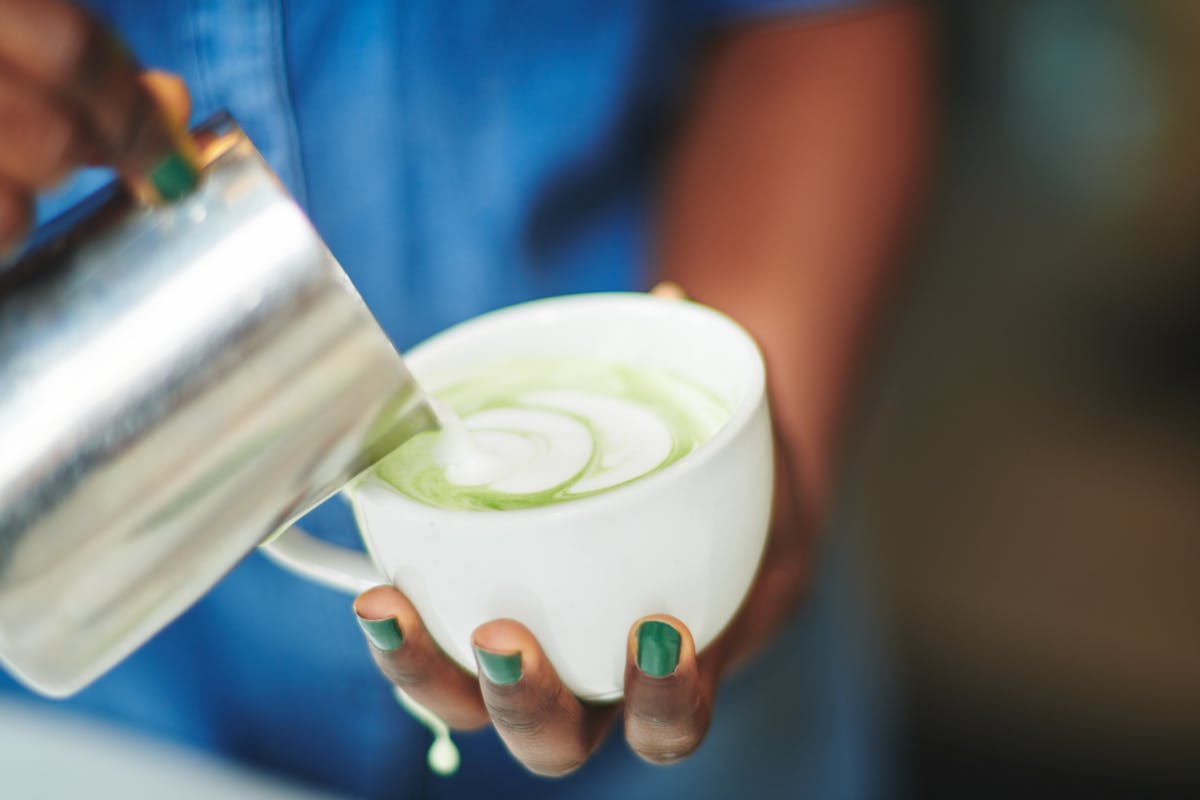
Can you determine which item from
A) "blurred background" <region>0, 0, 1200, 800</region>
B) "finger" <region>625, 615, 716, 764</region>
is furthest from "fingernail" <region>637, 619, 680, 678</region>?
"blurred background" <region>0, 0, 1200, 800</region>

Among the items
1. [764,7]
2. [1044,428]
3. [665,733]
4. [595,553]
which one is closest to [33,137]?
[595,553]

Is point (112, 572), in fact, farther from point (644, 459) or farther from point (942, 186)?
point (942, 186)

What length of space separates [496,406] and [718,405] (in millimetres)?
122

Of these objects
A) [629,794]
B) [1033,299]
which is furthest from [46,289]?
[1033,299]

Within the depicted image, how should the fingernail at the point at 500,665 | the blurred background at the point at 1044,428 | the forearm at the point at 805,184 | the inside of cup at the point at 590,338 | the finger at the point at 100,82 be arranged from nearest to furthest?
the finger at the point at 100,82 < the fingernail at the point at 500,665 < the inside of cup at the point at 590,338 < the forearm at the point at 805,184 < the blurred background at the point at 1044,428

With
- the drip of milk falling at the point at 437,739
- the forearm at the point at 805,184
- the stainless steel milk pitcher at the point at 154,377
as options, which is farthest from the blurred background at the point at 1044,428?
the stainless steel milk pitcher at the point at 154,377

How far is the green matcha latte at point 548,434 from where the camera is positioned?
1.48ft

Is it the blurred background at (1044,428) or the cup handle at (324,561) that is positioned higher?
the cup handle at (324,561)

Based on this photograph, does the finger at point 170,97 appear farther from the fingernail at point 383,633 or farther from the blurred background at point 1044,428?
the blurred background at point 1044,428

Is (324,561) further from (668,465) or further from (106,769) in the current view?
(106,769)

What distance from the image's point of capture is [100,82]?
11.6 inches

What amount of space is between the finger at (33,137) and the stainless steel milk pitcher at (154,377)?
0.03m

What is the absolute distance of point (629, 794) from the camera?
74 cm

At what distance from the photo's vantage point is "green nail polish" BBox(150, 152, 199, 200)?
317mm
